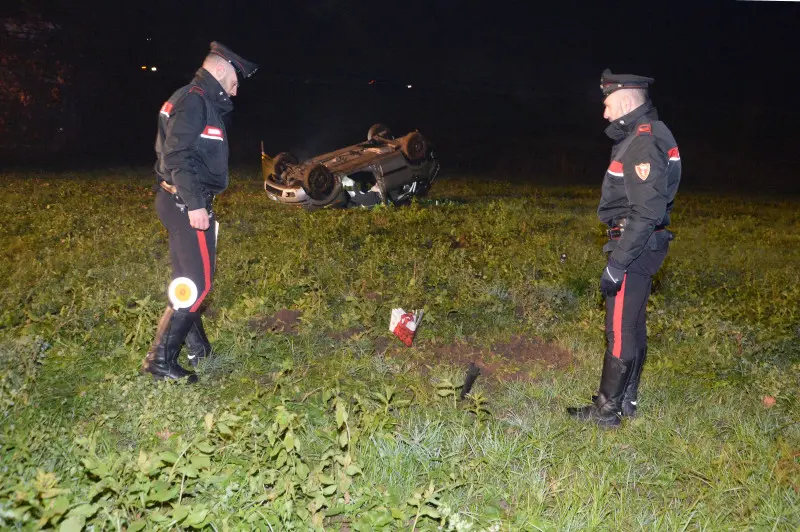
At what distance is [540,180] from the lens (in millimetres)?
20547

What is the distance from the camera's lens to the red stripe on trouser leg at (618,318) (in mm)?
4168

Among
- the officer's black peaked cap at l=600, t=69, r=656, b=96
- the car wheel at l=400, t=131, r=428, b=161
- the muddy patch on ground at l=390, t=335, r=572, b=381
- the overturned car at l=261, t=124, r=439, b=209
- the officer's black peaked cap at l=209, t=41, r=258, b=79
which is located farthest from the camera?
the car wheel at l=400, t=131, r=428, b=161

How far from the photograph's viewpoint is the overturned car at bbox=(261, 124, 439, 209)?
11133mm

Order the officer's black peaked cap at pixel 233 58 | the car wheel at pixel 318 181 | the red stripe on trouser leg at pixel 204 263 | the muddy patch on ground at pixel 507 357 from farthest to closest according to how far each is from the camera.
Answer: the car wheel at pixel 318 181, the muddy patch on ground at pixel 507 357, the red stripe on trouser leg at pixel 204 263, the officer's black peaked cap at pixel 233 58

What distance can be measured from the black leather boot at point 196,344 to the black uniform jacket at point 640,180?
290cm

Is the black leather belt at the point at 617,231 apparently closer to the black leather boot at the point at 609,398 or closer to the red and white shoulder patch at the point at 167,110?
the black leather boot at the point at 609,398

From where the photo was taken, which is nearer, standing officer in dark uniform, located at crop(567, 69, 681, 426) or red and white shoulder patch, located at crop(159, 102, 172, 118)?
standing officer in dark uniform, located at crop(567, 69, 681, 426)

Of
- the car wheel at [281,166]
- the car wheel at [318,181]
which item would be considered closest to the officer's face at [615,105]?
the car wheel at [318,181]

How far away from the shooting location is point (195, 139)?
4184mm

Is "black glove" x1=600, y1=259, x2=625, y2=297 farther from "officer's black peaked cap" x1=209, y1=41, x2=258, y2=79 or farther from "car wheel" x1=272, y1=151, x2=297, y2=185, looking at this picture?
"car wheel" x1=272, y1=151, x2=297, y2=185

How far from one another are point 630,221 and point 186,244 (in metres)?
2.82

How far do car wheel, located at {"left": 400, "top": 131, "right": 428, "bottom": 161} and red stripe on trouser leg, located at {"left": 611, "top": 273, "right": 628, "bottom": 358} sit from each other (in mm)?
7978

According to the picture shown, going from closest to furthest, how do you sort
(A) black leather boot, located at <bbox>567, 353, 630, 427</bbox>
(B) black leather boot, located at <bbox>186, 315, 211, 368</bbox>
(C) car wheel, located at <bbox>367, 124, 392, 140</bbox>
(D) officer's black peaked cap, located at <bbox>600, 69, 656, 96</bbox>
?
(D) officer's black peaked cap, located at <bbox>600, 69, 656, 96</bbox> < (A) black leather boot, located at <bbox>567, 353, 630, 427</bbox> < (B) black leather boot, located at <bbox>186, 315, 211, 368</bbox> < (C) car wheel, located at <bbox>367, 124, 392, 140</bbox>

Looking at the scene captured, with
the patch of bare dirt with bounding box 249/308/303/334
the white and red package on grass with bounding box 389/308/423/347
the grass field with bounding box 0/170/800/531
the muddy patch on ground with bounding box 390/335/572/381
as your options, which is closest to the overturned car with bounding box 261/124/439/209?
the grass field with bounding box 0/170/800/531
